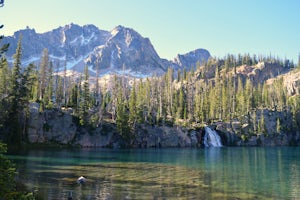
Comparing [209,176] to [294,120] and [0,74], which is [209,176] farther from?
[294,120]

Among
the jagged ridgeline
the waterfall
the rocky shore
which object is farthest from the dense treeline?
the waterfall

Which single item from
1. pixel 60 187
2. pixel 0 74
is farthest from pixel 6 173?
pixel 0 74

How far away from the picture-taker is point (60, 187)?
25875 mm

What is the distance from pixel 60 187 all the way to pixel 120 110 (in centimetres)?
6984

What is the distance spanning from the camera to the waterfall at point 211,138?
381 ft

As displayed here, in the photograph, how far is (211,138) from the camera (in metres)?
118

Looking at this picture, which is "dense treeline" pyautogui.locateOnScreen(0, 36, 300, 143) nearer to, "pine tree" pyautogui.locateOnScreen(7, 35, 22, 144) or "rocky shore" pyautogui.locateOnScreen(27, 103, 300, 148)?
"pine tree" pyautogui.locateOnScreen(7, 35, 22, 144)

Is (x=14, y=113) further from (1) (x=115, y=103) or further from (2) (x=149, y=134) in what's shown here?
(2) (x=149, y=134)

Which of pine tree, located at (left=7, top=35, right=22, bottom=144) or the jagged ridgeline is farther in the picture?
the jagged ridgeline

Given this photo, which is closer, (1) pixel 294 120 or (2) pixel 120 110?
(2) pixel 120 110

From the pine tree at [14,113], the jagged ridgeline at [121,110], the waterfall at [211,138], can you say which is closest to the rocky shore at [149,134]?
the jagged ridgeline at [121,110]

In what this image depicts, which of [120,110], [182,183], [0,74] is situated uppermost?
[0,74]

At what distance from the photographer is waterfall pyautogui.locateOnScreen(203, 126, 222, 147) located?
381ft

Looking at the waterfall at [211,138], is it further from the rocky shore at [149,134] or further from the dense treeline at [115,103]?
the dense treeline at [115,103]
